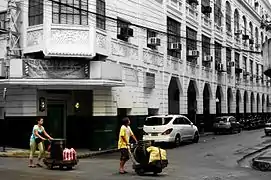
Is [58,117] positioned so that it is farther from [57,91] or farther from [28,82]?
[28,82]

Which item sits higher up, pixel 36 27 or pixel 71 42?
pixel 36 27

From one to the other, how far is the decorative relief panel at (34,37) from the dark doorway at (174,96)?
14984 millimetres

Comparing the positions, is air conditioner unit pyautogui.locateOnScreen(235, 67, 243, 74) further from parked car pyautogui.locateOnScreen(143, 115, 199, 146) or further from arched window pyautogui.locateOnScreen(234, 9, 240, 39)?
parked car pyautogui.locateOnScreen(143, 115, 199, 146)

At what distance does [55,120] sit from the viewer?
2355cm

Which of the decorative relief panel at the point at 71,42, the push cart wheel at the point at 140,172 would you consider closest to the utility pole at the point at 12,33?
the decorative relief panel at the point at 71,42

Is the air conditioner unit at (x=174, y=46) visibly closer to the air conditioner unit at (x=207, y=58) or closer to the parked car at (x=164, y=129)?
the air conditioner unit at (x=207, y=58)

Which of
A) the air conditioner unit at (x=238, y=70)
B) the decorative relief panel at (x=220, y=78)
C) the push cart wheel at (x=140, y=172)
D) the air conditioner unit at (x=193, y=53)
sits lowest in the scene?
the push cart wheel at (x=140, y=172)

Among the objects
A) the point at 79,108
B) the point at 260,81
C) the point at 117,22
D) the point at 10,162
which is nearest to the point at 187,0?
the point at 117,22

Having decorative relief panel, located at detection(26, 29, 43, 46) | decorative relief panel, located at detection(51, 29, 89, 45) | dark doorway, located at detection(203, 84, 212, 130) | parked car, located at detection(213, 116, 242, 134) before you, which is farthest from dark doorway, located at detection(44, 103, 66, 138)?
dark doorway, located at detection(203, 84, 212, 130)

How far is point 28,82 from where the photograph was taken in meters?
20.1

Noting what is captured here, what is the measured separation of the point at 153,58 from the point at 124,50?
172 inches

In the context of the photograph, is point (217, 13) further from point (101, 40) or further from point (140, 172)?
point (140, 172)

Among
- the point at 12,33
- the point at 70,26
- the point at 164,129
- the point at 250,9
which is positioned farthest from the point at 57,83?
the point at 250,9

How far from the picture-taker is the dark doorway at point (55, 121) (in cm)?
2295
